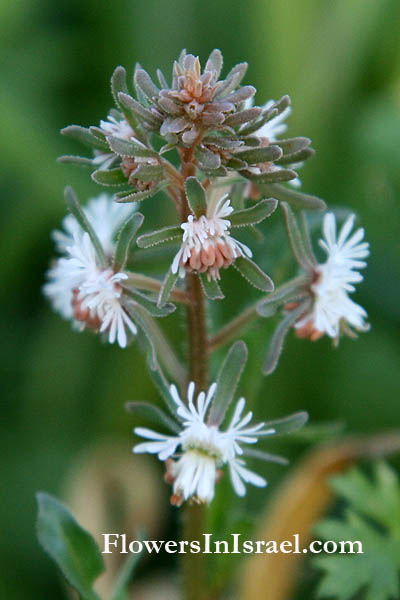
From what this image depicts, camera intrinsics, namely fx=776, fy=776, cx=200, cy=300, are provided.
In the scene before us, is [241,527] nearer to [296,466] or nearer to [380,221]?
[296,466]

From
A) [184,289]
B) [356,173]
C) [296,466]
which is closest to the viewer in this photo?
[184,289]

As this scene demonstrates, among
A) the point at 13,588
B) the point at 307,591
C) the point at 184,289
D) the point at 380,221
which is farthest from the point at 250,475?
the point at 380,221

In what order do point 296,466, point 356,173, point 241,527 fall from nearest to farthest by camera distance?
A: point 241,527, point 296,466, point 356,173

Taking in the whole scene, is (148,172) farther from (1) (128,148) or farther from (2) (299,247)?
(2) (299,247)

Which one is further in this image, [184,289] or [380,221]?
[380,221]

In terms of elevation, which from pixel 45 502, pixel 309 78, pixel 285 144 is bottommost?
pixel 45 502

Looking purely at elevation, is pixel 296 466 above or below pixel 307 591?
above

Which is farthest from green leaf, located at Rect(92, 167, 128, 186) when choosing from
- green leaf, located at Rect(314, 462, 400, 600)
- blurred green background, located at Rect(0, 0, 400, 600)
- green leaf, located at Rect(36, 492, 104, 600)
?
blurred green background, located at Rect(0, 0, 400, 600)

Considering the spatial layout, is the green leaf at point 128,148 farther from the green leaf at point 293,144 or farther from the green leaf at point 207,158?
the green leaf at point 293,144
